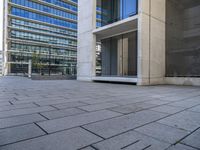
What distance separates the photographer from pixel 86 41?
48.7 ft

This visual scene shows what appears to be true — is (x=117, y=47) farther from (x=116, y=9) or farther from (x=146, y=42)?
(x=146, y=42)

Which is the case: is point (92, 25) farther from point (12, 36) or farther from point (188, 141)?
point (12, 36)

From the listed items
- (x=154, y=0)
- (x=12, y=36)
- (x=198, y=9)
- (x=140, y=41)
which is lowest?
(x=140, y=41)

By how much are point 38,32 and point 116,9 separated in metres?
41.0

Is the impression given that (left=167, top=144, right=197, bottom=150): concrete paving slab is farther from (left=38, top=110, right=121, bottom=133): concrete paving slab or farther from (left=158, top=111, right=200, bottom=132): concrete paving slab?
(left=38, top=110, right=121, bottom=133): concrete paving slab

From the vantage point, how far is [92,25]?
14.4 m

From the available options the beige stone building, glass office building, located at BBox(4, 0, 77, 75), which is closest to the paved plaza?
the beige stone building

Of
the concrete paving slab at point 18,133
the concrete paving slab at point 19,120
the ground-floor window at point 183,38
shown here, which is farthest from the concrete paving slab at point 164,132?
the ground-floor window at point 183,38

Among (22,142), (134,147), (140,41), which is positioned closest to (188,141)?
(134,147)

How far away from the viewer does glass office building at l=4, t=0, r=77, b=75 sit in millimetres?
42688

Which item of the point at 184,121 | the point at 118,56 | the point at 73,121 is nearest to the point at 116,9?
the point at 118,56

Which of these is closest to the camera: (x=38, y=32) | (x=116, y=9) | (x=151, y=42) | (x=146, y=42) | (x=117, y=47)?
(x=146, y=42)

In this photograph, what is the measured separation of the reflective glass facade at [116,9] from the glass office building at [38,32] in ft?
84.3

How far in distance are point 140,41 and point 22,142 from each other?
30.3 feet
